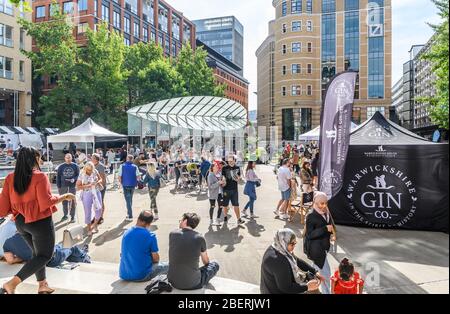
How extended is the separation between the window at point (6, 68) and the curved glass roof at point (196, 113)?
86.3 feet

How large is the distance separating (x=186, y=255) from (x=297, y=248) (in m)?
3.39

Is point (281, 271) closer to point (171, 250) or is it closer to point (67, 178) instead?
point (171, 250)

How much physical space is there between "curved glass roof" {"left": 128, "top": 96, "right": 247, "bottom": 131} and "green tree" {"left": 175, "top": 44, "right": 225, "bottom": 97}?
10.0 meters

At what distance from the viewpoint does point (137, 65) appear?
37531 millimetres

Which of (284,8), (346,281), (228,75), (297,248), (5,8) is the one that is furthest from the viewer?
(228,75)

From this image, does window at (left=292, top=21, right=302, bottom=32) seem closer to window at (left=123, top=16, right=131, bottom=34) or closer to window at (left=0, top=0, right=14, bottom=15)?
window at (left=123, top=16, right=131, bottom=34)

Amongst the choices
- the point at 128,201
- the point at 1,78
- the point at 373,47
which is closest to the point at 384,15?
the point at 373,47

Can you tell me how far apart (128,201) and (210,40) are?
479ft

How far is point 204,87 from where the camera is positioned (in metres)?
42.4

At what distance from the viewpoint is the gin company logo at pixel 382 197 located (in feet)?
28.6

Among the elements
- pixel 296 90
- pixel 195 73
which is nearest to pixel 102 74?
pixel 195 73

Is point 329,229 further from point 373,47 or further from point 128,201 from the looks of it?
point 373,47

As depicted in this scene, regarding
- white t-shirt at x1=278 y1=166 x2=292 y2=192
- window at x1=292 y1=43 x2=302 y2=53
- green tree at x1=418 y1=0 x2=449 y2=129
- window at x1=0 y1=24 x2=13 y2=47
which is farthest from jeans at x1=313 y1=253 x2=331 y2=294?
window at x1=292 y1=43 x2=302 y2=53

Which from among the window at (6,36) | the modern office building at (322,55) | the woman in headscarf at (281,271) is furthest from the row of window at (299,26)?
the woman in headscarf at (281,271)
